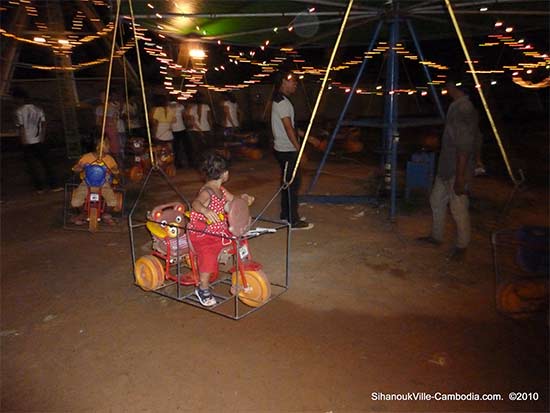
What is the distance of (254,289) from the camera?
3.98m

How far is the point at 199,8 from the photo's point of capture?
6840mm

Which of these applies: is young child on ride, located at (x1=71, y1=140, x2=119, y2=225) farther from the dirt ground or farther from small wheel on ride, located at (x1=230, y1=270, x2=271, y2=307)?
small wheel on ride, located at (x1=230, y1=270, x2=271, y2=307)

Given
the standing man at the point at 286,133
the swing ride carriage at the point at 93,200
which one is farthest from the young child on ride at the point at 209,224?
the swing ride carriage at the point at 93,200

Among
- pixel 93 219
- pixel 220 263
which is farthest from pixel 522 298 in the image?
pixel 93 219

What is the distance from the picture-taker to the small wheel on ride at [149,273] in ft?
13.8

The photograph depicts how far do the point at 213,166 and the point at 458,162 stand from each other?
267 cm

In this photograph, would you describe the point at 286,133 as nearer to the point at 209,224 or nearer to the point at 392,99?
the point at 392,99

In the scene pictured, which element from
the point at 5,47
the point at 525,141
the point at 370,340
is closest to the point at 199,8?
the point at 370,340

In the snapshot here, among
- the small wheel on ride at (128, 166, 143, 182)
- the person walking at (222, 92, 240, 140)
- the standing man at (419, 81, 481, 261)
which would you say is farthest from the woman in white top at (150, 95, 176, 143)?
the standing man at (419, 81, 481, 261)

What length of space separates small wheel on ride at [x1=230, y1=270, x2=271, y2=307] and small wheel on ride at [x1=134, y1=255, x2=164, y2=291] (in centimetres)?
75

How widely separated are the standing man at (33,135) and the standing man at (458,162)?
7214mm

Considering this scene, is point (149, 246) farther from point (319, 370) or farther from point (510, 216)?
point (510, 216)

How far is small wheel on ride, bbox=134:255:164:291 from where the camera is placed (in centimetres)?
420

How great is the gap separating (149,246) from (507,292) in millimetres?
4177
